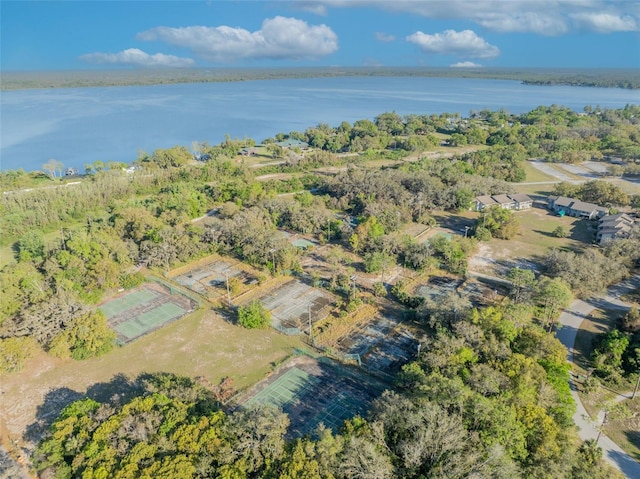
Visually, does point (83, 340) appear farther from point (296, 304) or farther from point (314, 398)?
point (314, 398)

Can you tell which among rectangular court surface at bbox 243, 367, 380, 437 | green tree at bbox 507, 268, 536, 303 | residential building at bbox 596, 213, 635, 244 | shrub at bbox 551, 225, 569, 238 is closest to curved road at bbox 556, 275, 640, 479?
green tree at bbox 507, 268, 536, 303

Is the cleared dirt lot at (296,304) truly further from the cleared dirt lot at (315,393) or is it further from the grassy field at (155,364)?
the cleared dirt lot at (315,393)

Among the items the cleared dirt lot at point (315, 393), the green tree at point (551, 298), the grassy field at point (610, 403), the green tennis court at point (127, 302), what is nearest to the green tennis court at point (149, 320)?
the green tennis court at point (127, 302)

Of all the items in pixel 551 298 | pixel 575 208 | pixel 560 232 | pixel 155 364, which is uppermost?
pixel 575 208

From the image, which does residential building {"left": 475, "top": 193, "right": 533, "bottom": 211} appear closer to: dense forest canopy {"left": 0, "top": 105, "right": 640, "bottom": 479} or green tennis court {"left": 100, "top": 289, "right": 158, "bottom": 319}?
dense forest canopy {"left": 0, "top": 105, "right": 640, "bottom": 479}

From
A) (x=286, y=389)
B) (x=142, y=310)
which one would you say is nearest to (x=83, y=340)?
(x=142, y=310)

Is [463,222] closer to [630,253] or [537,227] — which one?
[537,227]
